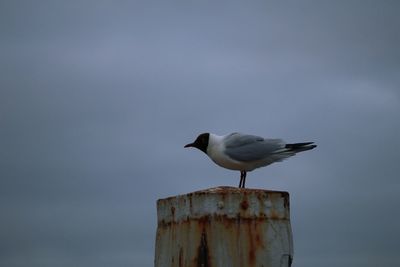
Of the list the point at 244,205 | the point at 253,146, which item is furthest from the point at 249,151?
the point at 244,205

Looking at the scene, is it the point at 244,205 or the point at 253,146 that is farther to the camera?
the point at 253,146

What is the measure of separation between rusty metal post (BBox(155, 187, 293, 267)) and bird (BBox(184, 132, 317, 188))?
5.02 meters

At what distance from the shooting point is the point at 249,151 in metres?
9.29

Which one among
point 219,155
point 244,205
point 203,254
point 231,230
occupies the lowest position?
point 203,254

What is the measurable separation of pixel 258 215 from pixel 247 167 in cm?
531

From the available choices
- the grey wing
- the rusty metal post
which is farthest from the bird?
the rusty metal post

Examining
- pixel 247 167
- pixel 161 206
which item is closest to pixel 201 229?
pixel 161 206

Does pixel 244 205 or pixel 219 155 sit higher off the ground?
pixel 219 155

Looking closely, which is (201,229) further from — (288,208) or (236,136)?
(236,136)

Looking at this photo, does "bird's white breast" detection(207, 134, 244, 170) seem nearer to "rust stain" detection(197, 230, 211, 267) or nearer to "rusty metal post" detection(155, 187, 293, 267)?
"rusty metal post" detection(155, 187, 293, 267)

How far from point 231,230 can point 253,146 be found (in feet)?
17.7

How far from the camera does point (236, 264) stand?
3.97m

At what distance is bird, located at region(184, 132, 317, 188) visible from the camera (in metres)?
9.23

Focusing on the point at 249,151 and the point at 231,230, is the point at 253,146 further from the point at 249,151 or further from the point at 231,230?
the point at 231,230
